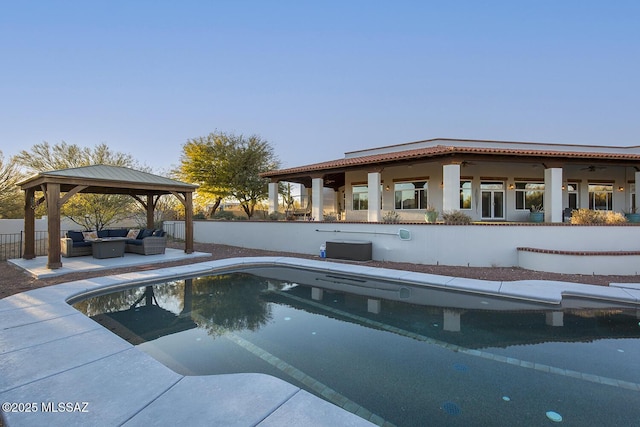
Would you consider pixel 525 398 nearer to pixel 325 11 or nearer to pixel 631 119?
pixel 325 11

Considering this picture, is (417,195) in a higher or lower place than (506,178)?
lower

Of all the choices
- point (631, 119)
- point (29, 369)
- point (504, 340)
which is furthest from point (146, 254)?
point (631, 119)

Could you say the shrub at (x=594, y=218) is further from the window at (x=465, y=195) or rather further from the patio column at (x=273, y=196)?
the patio column at (x=273, y=196)

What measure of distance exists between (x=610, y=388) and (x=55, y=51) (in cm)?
1846

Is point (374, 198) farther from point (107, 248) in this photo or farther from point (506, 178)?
point (107, 248)

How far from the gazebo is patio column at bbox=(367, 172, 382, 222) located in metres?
8.05

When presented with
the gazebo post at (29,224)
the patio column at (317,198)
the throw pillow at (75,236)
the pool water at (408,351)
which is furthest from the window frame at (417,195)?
the gazebo post at (29,224)

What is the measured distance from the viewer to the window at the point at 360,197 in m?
17.5

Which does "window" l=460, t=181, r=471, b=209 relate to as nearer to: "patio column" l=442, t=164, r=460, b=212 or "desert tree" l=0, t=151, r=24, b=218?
"patio column" l=442, t=164, r=460, b=212

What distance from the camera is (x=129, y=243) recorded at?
12.9 metres

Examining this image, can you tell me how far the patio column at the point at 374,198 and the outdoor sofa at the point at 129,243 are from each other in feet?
30.1

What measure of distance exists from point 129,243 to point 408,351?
12745 mm

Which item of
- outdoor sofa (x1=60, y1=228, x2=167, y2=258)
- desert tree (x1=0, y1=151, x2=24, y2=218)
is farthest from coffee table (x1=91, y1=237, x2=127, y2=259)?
desert tree (x1=0, y1=151, x2=24, y2=218)

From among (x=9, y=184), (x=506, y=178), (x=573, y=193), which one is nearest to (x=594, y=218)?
(x=506, y=178)
